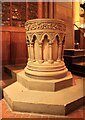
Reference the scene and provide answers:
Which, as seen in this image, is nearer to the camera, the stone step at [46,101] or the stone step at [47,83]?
the stone step at [46,101]

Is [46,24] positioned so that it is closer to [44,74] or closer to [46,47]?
[46,47]

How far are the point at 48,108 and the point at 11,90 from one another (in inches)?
34.1

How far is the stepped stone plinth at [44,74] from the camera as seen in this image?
7.81 ft

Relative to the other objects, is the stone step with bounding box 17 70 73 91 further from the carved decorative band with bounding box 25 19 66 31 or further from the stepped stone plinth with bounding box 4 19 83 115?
the carved decorative band with bounding box 25 19 66 31

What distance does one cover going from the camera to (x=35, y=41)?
2.88 meters

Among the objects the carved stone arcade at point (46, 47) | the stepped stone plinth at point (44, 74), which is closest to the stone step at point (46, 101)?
the stepped stone plinth at point (44, 74)

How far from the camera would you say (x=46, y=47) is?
2.82m

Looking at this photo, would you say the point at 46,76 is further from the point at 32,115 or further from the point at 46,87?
the point at 32,115

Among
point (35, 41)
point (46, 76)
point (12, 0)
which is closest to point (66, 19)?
point (12, 0)

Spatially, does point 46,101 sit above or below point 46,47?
below

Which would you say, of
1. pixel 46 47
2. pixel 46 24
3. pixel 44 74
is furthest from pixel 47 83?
pixel 46 24

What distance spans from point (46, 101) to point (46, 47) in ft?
3.29

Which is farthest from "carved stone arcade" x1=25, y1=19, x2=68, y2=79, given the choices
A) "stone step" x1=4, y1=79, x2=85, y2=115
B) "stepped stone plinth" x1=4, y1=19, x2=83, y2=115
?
"stone step" x1=4, y1=79, x2=85, y2=115

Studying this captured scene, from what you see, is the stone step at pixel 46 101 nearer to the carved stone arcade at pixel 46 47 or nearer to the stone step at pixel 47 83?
the stone step at pixel 47 83
